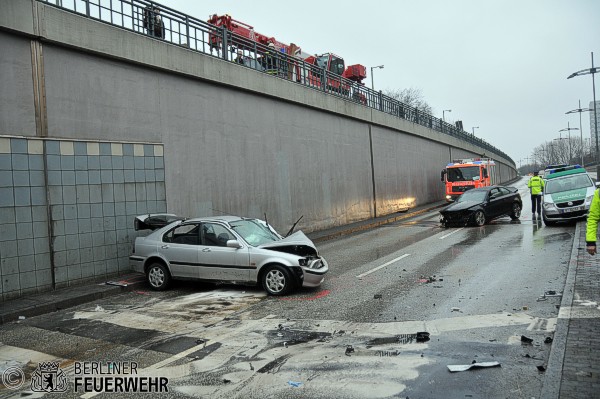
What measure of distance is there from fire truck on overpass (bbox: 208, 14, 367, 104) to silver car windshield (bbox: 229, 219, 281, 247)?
7539 mm

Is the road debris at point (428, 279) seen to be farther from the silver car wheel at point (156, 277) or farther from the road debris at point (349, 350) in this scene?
the silver car wheel at point (156, 277)

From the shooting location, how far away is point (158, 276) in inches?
387

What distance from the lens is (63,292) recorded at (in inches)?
376

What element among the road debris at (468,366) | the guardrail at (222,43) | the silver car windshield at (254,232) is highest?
the guardrail at (222,43)

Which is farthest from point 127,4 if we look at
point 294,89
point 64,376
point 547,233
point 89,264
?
point 547,233

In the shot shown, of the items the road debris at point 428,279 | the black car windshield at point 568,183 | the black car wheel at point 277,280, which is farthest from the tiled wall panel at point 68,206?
the black car windshield at point 568,183

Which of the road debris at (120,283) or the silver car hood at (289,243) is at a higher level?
the silver car hood at (289,243)

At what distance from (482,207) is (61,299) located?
603 inches

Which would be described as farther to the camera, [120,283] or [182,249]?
[120,283]

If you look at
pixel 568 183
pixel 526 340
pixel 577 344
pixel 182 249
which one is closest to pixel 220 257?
pixel 182 249

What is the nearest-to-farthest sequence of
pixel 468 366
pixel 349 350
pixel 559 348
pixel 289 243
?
1. pixel 468 366
2. pixel 559 348
3. pixel 349 350
4. pixel 289 243

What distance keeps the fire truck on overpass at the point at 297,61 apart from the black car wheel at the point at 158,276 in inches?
323

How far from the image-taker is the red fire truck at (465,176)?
29281 millimetres

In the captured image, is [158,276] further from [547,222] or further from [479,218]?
[547,222]
